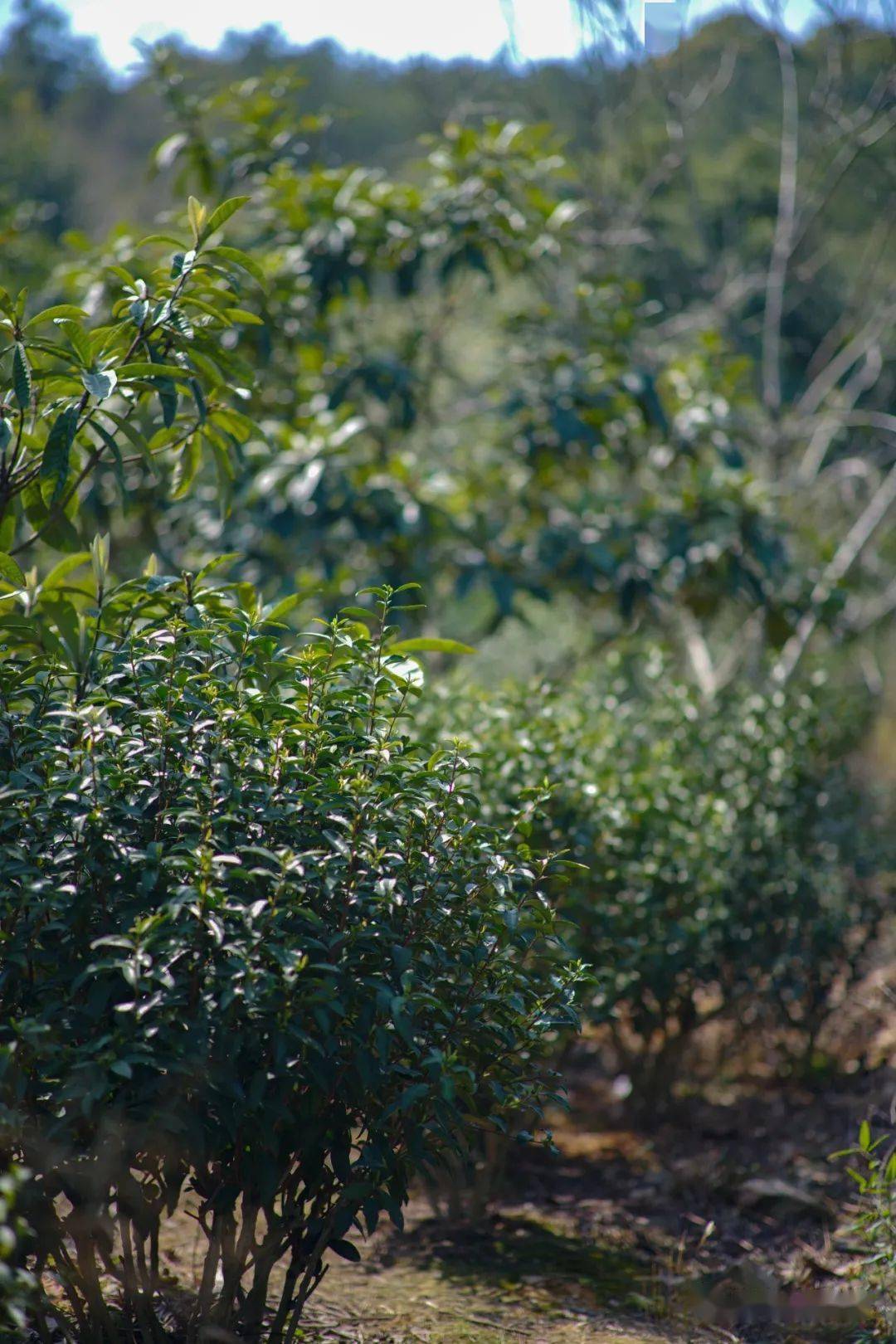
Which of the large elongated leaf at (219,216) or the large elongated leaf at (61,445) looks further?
the large elongated leaf at (219,216)

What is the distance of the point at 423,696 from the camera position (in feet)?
10.00

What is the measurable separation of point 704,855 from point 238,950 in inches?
89.5

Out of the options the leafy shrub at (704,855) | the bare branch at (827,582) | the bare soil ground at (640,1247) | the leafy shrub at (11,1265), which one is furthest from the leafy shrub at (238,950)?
the bare branch at (827,582)

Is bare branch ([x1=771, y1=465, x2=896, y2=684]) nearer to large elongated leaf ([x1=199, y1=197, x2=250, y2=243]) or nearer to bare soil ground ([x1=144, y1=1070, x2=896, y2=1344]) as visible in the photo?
bare soil ground ([x1=144, y1=1070, x2=896, y2=1344])

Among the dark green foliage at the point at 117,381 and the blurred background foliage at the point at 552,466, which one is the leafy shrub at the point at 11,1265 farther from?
the dark green foliage at the point at 117,381

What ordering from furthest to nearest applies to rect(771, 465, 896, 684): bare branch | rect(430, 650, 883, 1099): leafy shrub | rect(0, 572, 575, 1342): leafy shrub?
rect(771, 465, 896, 684): bare branch, rect(430, 650, 883, 1099): leafy shrub, rect(0, 572, 575, 1342): leafy shrub

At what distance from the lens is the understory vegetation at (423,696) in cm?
185

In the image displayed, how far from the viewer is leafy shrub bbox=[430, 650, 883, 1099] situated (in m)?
3.40

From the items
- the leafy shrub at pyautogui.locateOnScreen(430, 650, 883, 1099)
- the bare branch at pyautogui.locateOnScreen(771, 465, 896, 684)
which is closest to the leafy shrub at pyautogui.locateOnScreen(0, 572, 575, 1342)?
the leafy shrub at pyautogui.locateOnScreen(430, 650, 883, 1099)

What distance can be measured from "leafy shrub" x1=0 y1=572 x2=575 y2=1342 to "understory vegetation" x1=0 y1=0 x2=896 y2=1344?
1 cm

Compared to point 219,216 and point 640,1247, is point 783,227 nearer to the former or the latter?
point 219,216

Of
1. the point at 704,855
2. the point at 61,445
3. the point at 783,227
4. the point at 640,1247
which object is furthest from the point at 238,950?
the point at 783,227

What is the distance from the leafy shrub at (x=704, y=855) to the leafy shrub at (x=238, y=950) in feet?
4.02

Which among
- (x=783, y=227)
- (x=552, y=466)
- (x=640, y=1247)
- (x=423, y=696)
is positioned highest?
(x=783, y=227)
